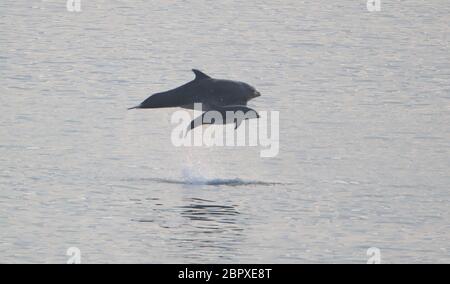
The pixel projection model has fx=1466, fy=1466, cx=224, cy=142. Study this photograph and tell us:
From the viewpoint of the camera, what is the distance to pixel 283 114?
3769 centimetres

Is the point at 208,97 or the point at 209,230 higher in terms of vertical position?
the point at 208,97

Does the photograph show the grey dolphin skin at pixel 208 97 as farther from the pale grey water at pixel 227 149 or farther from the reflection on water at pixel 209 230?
the reflection on water at pixel 209 230

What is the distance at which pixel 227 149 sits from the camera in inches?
1340

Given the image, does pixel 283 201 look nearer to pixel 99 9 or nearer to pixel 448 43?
pixel 448 43

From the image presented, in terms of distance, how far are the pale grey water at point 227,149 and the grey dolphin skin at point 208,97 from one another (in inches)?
60.3

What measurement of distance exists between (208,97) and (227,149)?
4.90 meters

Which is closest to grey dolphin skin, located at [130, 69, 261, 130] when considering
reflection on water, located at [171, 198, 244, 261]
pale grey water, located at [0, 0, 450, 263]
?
pale grey water, located at [0, 0, 450, 263]

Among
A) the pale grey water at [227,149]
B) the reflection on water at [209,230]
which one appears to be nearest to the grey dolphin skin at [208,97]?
the pale grey water at [227,149]

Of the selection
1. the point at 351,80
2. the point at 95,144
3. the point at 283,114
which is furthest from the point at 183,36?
the point at 95,144

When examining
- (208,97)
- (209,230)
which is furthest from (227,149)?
(209,230)

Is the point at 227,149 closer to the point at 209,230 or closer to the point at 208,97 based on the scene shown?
the point at 208,97

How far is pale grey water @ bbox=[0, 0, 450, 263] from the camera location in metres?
25.0

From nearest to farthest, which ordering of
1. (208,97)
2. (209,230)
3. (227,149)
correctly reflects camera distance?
(209,230), (208,97), (227,149)

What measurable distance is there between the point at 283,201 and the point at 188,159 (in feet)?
16.2
